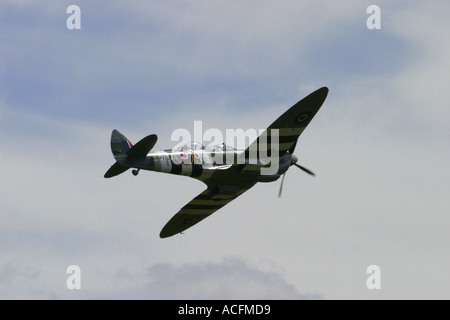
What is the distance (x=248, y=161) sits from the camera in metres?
34.5

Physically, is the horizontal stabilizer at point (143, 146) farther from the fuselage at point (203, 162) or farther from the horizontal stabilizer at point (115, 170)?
the horizontal stabilizer at point (115, 170)

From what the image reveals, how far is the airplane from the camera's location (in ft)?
106

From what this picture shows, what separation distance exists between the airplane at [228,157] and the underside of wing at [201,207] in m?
0.09

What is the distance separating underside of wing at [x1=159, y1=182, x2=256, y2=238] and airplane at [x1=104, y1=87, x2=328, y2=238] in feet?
0.28

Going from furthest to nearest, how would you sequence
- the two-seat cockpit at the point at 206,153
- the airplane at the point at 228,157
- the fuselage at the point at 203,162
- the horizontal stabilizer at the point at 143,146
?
the two-seat cockpit at the point at 206,153, the fuselage at the point at 203,162, the airplane at the point at 228,157, the horizontal stabilizer at the point at 143,146

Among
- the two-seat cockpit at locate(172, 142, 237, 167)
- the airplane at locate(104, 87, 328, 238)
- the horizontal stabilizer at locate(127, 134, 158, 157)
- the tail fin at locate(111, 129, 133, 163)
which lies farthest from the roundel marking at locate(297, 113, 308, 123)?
the tail fin at locate(111, 129, 133, 163)

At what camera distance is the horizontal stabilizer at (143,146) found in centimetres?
3148

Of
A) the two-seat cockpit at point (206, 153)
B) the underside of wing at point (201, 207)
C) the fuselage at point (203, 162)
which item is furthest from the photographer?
the underside of wing at point (201, 207)

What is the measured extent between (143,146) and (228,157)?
4170mm

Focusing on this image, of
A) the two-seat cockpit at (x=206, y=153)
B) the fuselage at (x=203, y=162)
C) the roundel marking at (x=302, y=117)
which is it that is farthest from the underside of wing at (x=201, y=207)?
the roundel marking at (x=302, y=117)

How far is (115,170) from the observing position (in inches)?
1304

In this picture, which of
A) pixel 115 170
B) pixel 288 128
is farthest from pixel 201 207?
pixel 288 128

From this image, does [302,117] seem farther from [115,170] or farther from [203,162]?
[115,170]

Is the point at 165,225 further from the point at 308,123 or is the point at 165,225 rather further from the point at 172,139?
the point at 308,123
